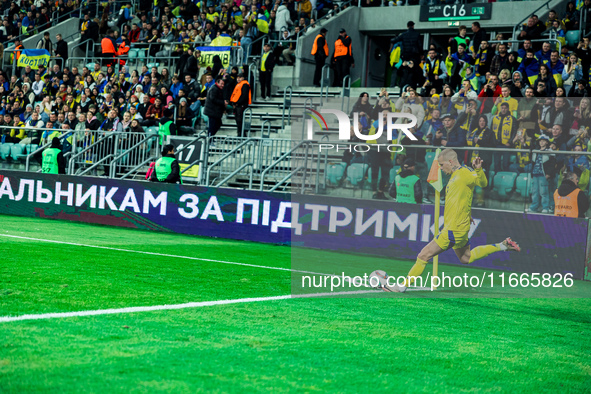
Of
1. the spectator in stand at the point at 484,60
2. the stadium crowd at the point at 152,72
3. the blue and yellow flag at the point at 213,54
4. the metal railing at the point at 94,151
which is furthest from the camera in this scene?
the blue and yellow flag at the point at 213,54

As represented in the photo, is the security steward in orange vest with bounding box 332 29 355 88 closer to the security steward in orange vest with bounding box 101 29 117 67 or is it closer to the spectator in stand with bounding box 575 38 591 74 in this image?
the spectator in stand with bounding box 575 38 591 74

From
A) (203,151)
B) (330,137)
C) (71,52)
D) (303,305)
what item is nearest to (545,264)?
(330,137)

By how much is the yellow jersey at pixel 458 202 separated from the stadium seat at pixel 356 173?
275 centimetres

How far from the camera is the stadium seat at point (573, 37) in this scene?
1844cm

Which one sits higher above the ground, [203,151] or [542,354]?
[203,151]

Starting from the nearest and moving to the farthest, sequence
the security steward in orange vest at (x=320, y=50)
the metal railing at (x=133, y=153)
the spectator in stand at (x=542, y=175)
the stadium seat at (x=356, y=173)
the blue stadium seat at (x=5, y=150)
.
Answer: the spectator in stand at (x=542, y=175)
the stadium seat at (x=356, y=173)
the metal railing at (x=133, y=153)
the blue stadium seat at (x=5, y=150)
the security steward in orange vest at (x=320, y=50)

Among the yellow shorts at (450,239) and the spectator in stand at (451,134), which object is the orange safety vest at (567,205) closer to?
the spectator in stand at (451,134)

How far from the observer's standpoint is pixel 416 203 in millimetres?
12422

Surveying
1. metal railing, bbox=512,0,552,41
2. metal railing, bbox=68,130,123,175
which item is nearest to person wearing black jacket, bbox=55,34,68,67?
metal railing, bbox=68,130,123,175

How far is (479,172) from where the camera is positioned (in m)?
11.3

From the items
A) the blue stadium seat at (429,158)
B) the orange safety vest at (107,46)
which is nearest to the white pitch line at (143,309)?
the blue stadium seat at (429,158)

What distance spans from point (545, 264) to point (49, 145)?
12937mm

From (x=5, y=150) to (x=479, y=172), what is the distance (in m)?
14.7

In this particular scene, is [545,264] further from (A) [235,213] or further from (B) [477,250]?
(A) [235,213]
